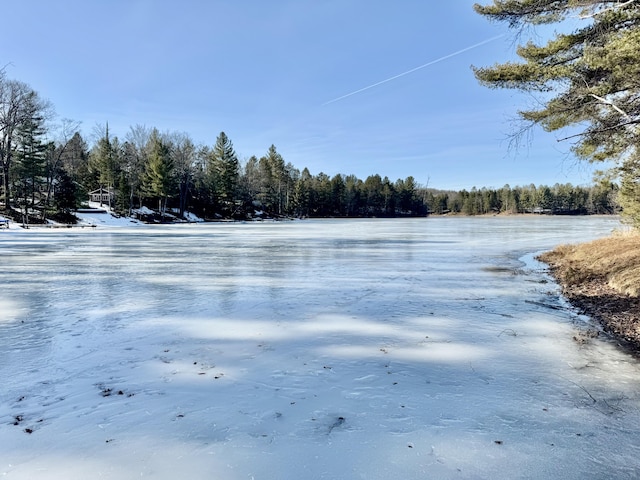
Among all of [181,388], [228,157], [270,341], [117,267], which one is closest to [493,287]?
[270,341]

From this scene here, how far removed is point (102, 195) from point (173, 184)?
8.39 m

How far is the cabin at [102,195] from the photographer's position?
47875 millimetres

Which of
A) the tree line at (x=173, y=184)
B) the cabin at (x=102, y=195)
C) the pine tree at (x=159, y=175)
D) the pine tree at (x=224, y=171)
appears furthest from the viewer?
the pine tree at (x=224, y=171)

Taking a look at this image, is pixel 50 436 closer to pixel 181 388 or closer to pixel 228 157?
pixel 181 388

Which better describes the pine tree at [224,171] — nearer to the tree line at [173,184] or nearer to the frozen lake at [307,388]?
the tree line at [173,184]

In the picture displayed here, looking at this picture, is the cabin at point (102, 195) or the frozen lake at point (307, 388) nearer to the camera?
the frozen lake at point (307, 388)

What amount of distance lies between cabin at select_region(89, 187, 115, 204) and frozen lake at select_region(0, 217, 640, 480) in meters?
45.0

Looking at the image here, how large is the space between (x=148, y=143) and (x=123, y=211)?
52.0ft

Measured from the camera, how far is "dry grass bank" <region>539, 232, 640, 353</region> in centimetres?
562

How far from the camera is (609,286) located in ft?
26.4

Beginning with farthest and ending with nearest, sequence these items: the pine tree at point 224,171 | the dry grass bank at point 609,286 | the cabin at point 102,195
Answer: the pine tree at point 224,171 < the cabin at point 102,195 < the dry grass bank at point 609,286

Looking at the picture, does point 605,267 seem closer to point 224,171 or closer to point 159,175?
point 159,175

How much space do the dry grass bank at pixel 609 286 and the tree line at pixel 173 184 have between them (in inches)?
132

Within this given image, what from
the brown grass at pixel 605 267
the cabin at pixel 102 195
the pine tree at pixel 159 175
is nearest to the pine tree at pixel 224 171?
the pine tree at pixel 159 175
